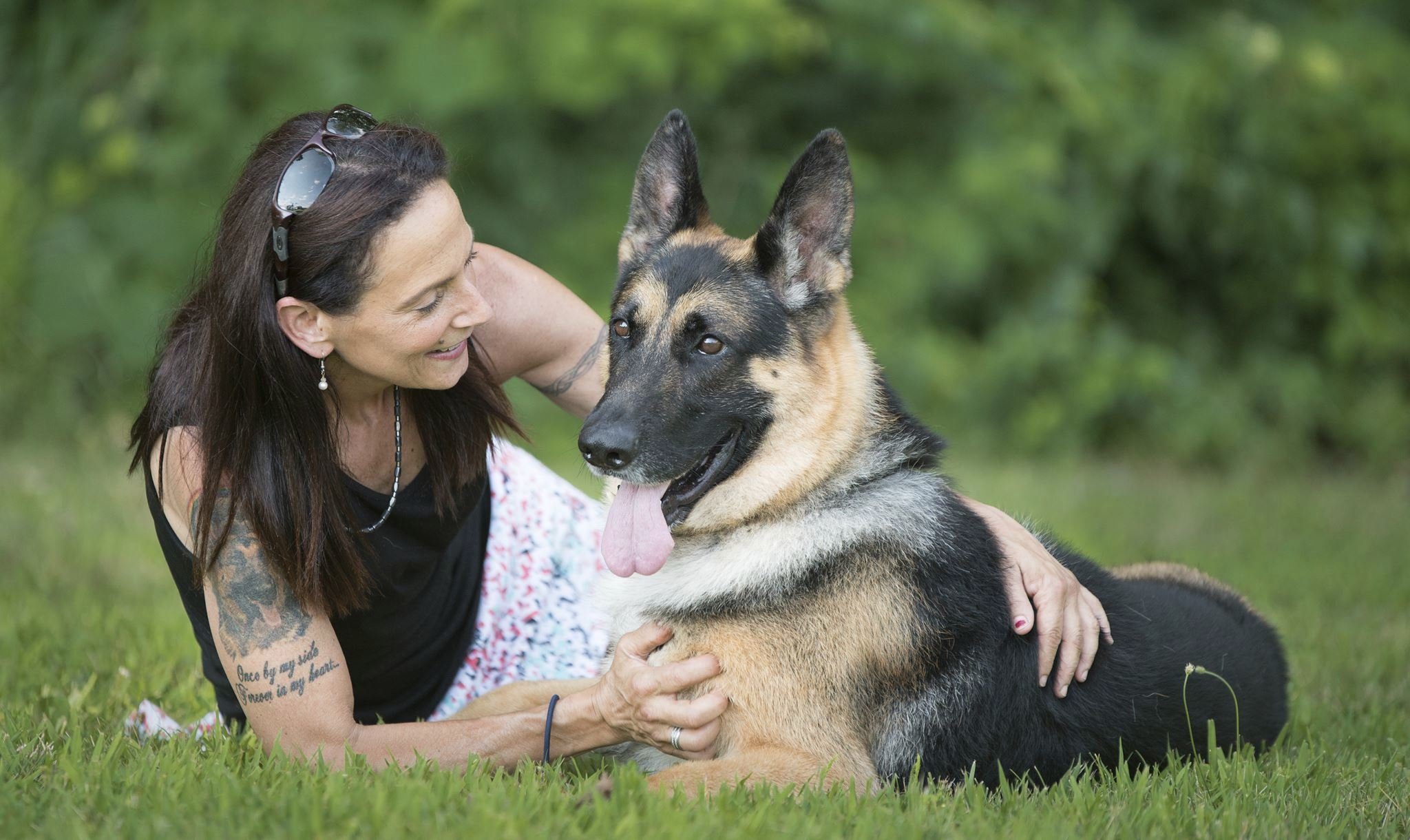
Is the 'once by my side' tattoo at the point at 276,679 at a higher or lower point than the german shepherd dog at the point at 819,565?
lower

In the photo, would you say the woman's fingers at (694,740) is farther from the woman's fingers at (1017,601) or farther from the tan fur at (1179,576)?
the tan fur at (1179,576)

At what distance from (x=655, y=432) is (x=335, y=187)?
1032 mm

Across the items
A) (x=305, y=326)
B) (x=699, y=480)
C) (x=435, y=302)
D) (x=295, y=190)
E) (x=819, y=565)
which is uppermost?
(x=295, y=190)

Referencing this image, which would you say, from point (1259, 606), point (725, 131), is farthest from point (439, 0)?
point (1259, 606)

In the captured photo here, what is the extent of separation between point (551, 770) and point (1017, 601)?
129cm

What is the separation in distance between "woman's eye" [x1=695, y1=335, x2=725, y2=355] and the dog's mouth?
8.8 inches

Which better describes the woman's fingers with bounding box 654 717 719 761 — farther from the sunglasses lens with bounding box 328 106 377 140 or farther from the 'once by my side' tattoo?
the sunglasses lens with bounding box 328 106 377 140

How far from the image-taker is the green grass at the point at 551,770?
2.59m

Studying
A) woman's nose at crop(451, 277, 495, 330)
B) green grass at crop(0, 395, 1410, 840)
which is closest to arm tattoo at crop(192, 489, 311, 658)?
green grass at crop(0, 395, 1410, 840)

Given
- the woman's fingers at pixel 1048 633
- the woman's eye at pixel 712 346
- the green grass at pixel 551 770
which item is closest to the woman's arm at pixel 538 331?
the woman's eye at pixel 712 346

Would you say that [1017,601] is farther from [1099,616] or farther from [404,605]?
[404,605]

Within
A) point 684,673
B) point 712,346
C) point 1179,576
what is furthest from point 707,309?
point 1179,576

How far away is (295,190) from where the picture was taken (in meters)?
3.02

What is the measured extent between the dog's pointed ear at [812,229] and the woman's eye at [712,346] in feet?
0.80
